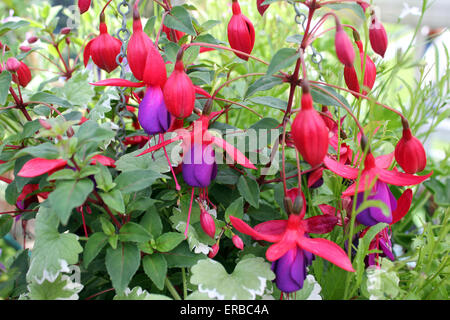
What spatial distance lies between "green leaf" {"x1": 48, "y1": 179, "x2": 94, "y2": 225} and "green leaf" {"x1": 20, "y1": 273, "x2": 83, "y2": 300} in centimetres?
14

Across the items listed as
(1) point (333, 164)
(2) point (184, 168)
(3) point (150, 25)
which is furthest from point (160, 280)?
(3) point (150, 25)

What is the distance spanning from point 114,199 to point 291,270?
0.21 metres

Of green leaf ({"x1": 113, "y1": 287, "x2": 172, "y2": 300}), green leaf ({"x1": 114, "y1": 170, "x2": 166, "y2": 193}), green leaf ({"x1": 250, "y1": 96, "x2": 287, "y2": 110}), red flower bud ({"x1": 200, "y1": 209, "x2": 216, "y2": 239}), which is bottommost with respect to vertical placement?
green leaf ({"x1": 113, "y1": 287, "x2": 172, "y2": 300})

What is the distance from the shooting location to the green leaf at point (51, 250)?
1.48ft

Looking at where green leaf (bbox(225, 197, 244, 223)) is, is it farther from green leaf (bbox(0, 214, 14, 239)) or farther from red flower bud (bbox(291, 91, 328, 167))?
green leaf (bbox(0, 214, 14, 239))

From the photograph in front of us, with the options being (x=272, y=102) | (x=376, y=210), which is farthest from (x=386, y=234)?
(x=272, y=102)

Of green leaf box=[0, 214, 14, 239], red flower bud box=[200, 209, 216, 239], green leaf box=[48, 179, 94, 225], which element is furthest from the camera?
green leaf box=[0, 214, 14, 239]

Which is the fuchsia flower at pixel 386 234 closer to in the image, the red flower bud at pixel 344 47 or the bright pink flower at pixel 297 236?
the bright pink flower at pixel 297 236

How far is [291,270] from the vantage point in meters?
0.43

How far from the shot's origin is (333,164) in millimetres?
477

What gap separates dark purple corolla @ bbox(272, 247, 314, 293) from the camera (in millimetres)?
425

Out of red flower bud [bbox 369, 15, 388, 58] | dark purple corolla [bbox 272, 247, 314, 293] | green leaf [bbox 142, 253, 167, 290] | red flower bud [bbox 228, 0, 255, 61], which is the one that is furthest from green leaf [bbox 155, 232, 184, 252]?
red flower bud [bbox 369, 15, 388, 58]

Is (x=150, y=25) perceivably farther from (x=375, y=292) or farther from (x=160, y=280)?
(x=375, y=292)

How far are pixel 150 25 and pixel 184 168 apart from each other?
0.25 metres
